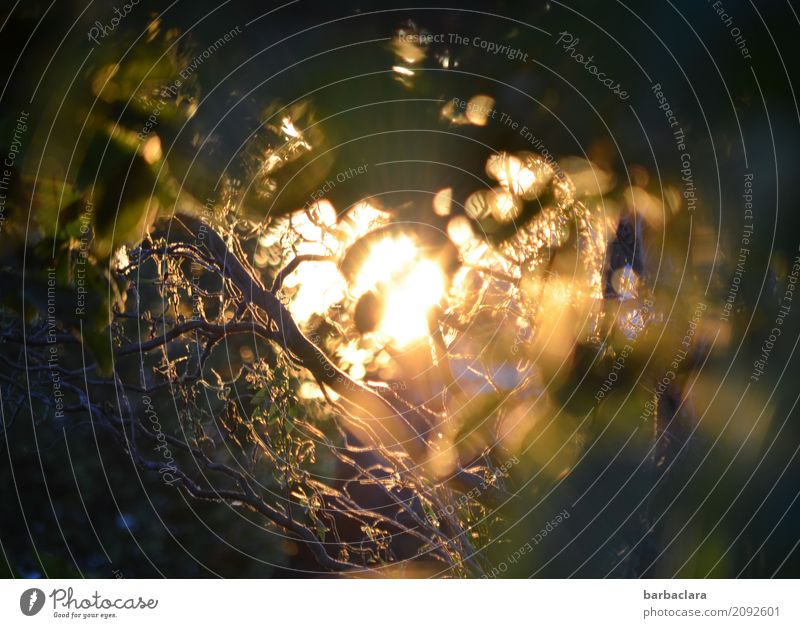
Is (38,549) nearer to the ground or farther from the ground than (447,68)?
nearer to the ground

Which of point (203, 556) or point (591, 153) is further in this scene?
point (203, 556)

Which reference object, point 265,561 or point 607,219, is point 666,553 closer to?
point 607,219

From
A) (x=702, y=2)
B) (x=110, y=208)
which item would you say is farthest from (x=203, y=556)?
(x=702, y=2)
